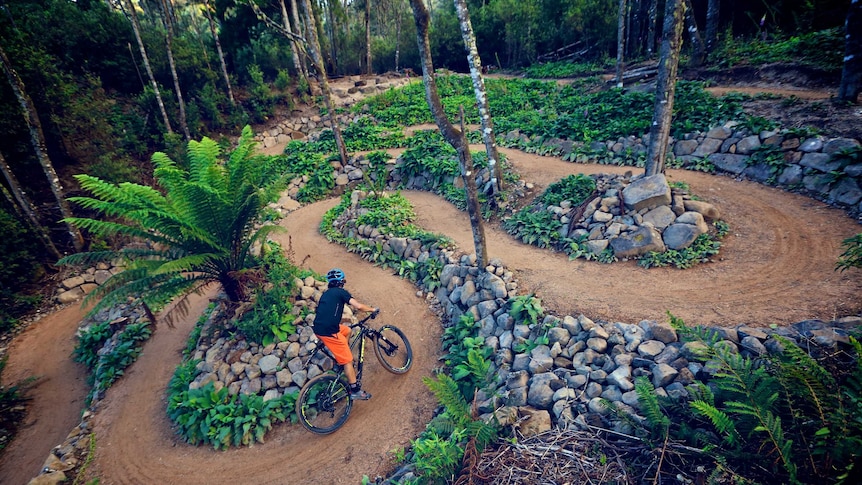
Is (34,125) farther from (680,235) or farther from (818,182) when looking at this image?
(818,182)

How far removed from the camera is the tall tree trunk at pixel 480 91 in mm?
8156

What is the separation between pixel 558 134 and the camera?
13.0 metres

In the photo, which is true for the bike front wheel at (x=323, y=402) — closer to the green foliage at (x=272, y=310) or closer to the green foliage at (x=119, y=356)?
the green foliage at (x=272, y=310)

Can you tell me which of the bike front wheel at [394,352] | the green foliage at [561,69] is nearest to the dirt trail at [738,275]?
the bike front wheel at [394,352]

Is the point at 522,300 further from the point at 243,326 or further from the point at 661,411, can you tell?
the point at 243,326

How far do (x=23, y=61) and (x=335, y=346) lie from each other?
1252cm

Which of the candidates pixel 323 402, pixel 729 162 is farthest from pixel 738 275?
pixel 323 402

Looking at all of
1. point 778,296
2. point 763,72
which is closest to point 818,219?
point 778,296

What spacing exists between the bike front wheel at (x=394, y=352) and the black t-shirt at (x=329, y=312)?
970 mm

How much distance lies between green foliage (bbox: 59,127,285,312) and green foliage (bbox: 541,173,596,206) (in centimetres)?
628

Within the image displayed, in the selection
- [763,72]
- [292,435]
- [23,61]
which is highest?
[23,61]

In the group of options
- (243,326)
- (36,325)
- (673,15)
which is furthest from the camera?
(36,325)

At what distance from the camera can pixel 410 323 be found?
768 cm

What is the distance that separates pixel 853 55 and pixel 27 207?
69.1 ft
